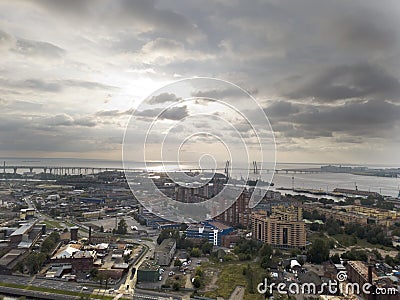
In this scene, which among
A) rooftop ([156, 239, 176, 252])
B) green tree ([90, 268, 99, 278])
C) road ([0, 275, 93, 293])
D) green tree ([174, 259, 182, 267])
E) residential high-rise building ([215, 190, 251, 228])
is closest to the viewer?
road ([0, 275, 93, 293])

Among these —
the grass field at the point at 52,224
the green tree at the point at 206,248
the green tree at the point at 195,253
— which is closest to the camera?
the green tree at the point at 195,253

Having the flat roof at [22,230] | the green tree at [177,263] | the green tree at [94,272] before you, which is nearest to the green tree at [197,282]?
the green tree at [177,263]

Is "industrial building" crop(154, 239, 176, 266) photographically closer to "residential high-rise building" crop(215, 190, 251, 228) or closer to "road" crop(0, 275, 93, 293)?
"road" crop(0, 275, 93, 293)

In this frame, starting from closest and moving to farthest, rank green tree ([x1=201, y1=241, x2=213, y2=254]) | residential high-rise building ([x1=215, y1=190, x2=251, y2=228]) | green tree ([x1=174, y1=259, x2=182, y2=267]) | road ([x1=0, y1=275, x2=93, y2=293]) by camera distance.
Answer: road ([x1=0, y1=275, x2=93, y2=293]) → green tree ([x1=174, y1=259, x2=182, y2=267]) → green tree ([x1=201, y1=241, x2=213, y2=254]) → residential high-rise building ([x1=215, y1=190, x2=251, y2=228])

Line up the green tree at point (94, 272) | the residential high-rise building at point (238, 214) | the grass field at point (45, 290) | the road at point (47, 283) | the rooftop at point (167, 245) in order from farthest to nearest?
the residential high-rise building at point (238, 214), the rooftop at point (167, 245), the green tree at point (94, 272), the road at point (47, 283), the grass field at point (45, 290)

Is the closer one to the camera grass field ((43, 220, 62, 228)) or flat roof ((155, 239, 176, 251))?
flat roof ((155, 239, 176, 251))

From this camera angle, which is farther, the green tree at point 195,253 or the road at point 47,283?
the green tree at point 195,253

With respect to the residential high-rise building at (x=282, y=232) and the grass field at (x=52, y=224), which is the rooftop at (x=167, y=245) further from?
the grass field at (x=52, y=224)

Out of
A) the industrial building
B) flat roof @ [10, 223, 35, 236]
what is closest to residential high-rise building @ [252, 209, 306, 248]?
the industrial building

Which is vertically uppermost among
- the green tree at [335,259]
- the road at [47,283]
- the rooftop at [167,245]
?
the rooftop at [167,245]

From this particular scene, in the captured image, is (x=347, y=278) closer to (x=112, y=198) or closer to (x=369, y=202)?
(x=369, y=202)

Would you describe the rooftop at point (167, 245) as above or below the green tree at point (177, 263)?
above
